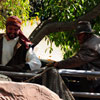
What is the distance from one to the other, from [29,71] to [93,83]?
2.68 feet

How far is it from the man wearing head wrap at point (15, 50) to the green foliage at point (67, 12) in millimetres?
2928

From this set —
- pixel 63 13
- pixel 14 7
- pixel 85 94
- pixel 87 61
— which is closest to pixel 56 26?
pixel 63 13

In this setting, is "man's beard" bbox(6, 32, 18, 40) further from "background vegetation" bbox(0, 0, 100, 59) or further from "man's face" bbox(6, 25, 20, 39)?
"background vegetation" bbox(0, 0, 100, 59)

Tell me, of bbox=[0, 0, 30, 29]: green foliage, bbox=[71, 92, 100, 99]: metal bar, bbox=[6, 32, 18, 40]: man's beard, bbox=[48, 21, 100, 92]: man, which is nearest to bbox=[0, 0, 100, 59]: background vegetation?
bbox=[0, 0, 30, 29]: green foliage

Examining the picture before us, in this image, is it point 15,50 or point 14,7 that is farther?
point 14,7

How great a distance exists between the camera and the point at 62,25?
8.77 metres

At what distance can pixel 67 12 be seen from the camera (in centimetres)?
886

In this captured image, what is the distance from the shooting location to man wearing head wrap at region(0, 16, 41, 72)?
5.66 m

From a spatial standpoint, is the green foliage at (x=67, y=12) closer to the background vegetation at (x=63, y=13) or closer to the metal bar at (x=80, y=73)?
the background vegetation at (x=63, y=13)

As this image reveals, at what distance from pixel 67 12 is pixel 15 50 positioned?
10.9 feet

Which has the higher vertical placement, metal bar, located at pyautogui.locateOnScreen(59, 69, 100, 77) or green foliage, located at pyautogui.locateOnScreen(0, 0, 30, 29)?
green foliage, located at pyautogui.locateOnScreen(0, 0, 30, 29)

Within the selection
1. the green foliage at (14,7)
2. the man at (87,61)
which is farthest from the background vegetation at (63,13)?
the man at (87,61)

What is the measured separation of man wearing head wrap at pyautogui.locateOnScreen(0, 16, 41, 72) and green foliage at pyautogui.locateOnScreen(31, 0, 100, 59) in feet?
9.61

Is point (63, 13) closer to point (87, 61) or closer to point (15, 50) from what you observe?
point (15, 50)
